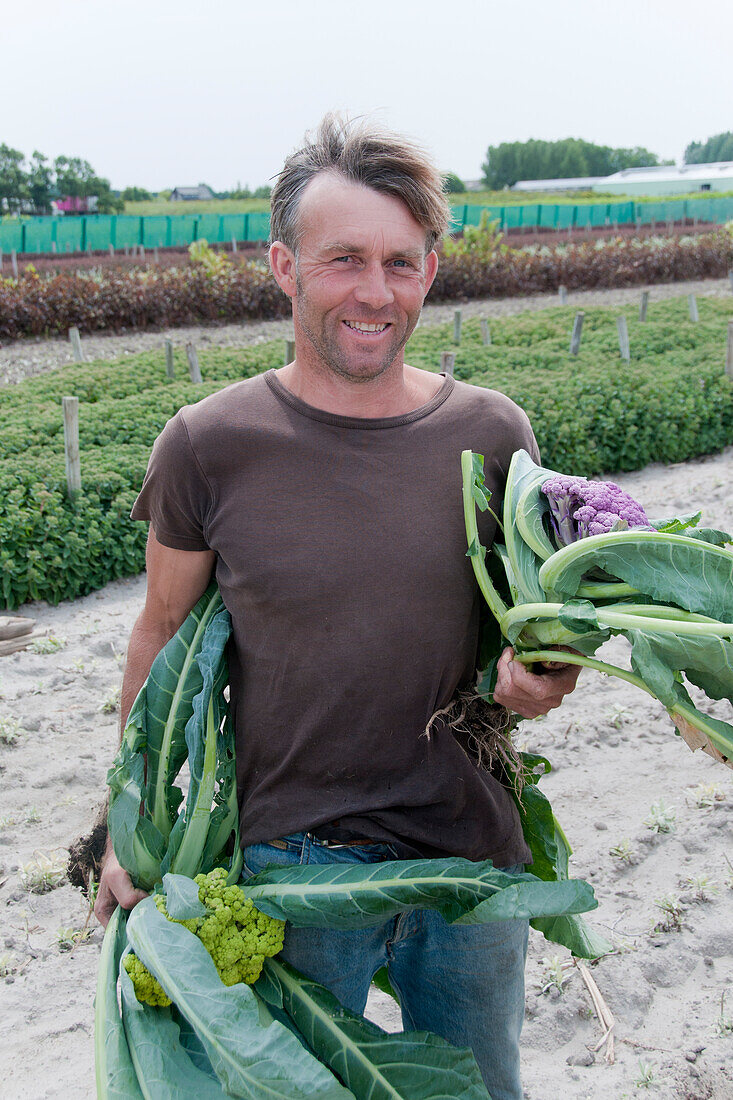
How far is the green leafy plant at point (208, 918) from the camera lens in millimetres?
1457

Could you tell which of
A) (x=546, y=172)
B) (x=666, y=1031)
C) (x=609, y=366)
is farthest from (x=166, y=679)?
(x=546, y=172)

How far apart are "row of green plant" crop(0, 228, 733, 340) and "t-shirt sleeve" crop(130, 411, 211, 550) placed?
15.7m

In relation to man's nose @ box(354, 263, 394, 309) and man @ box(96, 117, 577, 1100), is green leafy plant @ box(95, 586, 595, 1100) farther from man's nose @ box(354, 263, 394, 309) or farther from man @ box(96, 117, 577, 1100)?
man's nose @ box(354, 263, 394, 309)

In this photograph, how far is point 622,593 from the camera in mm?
1565

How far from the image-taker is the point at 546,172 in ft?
300

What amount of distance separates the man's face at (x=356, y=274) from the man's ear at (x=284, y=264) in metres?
0.05

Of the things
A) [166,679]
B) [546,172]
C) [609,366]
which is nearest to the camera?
[166,679]

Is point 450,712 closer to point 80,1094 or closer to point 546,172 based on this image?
point 80,1094

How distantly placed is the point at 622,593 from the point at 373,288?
0.72 metres

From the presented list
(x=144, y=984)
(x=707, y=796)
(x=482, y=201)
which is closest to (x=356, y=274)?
(x=144, y=984)

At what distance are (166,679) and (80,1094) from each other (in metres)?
1.43

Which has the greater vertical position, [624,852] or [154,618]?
[154,618]

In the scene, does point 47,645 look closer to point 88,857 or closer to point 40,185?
point 88,857

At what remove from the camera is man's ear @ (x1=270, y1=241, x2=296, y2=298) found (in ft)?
5.77
